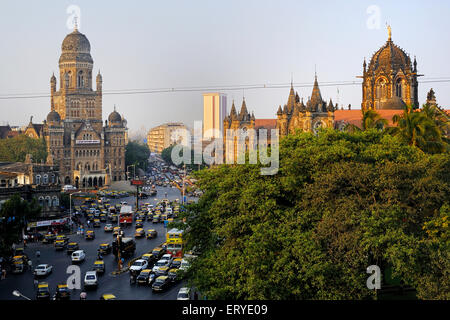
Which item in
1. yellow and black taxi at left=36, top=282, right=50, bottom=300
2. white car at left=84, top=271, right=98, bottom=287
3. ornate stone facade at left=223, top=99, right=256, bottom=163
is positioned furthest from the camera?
ornate stone facade at left=223, top=99, right=256, bottom=163

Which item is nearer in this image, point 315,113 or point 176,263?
point 176,263

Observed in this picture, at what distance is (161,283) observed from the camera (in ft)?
116

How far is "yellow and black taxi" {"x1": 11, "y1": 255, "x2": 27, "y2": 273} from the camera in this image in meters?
40.6

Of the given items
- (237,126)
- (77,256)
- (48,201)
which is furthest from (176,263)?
(237,126)

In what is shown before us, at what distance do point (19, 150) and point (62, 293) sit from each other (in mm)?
77119

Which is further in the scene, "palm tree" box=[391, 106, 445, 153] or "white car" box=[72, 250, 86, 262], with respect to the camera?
"white car" box=[72, 250, 86, 262]

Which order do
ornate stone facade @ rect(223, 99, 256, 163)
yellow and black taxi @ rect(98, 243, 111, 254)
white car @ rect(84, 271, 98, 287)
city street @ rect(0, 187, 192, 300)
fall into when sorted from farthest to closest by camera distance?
1. ornate stone facade @ rect(223, 99, 256, 163)
2. yellow and black taxi @ rect(98, 243, 111, 254)
3. white car @ rect(84, 271, 98, 287)
4. city street @ rect(0, 187, 192, 300)

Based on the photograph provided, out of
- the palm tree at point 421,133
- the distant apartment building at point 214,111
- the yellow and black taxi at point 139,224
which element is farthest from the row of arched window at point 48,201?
the distant apartment building at point 214,111

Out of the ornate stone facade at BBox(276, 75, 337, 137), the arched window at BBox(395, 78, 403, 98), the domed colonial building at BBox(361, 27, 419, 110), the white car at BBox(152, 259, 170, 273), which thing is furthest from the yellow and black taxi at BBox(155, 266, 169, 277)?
the arched window at BBox(395, 78, 403, 98)

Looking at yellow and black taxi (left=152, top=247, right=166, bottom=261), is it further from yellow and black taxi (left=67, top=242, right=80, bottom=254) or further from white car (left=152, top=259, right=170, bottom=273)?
yellow and black taxi (left=67, top=242, right=80, bottom=254)

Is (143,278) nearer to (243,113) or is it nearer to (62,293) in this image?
(62,293)

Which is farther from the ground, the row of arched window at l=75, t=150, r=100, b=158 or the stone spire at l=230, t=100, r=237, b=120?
the stone spire at l=230, t=100, r=237, b=120

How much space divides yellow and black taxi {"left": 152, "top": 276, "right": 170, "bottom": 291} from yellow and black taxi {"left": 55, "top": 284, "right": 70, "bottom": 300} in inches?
208
